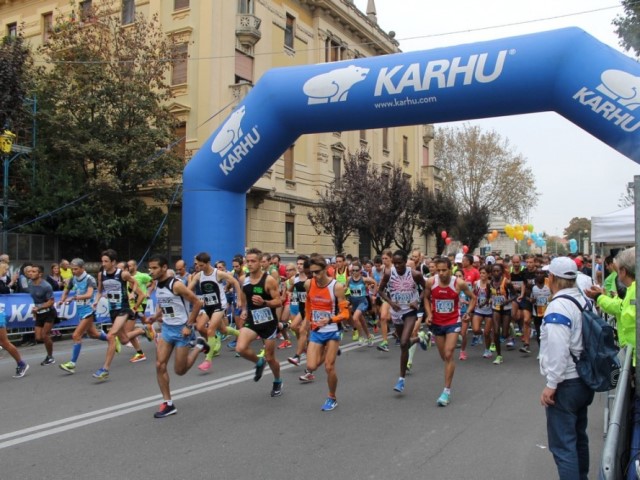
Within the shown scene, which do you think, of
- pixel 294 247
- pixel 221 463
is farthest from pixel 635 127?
pixel 294 247

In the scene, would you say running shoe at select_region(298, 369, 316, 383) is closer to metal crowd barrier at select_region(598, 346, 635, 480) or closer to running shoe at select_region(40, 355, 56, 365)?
running shoe at select_region(40, 355, 56, 365)

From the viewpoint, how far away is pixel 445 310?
23.7 ft

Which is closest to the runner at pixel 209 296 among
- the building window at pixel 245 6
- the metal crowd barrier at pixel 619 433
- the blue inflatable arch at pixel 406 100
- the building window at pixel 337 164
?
the blue inflatable arch at pixel 406 100

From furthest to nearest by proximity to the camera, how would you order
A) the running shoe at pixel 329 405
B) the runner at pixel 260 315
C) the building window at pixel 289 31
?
the building window at pixel 289 31, the runner at pixel 260 315, the running shoe at pixel 329 405

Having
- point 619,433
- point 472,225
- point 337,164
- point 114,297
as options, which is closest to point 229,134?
point 114,297

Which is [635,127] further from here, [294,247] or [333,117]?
[294,247]

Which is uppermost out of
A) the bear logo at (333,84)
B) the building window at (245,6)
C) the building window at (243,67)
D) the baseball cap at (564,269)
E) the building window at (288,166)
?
the building window at (245,6)

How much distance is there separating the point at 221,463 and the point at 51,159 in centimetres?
1813

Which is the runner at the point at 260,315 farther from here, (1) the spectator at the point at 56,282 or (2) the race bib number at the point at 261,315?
(1) the spectator at the point at 56,282

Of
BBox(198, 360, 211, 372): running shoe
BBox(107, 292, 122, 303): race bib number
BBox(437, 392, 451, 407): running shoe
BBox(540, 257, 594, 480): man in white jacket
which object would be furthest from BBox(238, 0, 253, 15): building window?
BBox(540, 257, 594, 480): man in white jacket

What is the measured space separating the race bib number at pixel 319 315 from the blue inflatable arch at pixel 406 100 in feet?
17.4

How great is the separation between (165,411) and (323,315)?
2.08 m

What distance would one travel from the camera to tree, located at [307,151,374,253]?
84.3ft

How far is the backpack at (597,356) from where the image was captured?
352 cm
